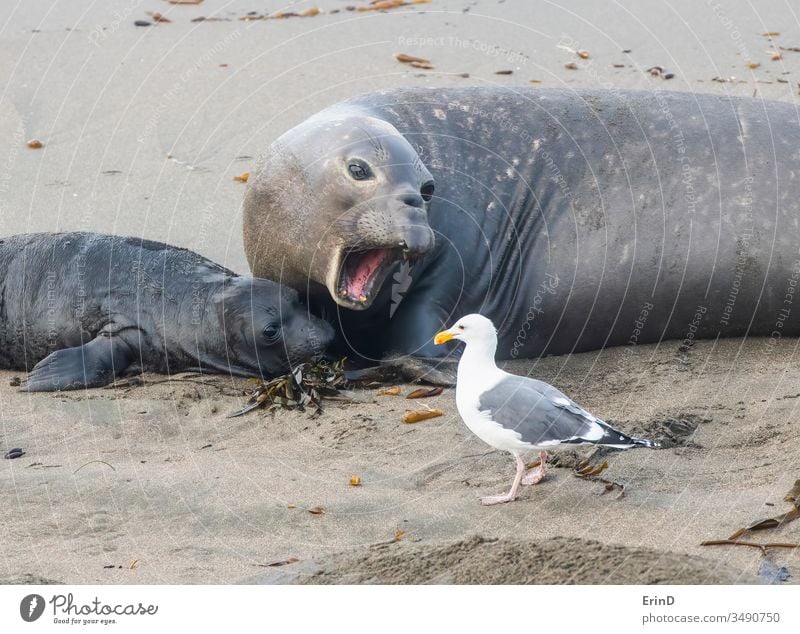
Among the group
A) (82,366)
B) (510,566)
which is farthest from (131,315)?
(510,566)

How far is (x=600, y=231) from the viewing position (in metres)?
8.07

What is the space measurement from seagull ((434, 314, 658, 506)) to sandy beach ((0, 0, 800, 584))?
249mm

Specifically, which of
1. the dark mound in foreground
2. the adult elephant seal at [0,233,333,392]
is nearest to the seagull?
the dark mound in foreground

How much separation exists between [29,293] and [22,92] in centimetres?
384

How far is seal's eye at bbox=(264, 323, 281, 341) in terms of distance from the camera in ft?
25.7

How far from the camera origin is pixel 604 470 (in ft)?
19.2

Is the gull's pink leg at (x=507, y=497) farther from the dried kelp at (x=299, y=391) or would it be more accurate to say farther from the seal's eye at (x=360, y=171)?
the seal's eye at (x=360, y=171)

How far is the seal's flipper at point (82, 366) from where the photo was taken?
763cm

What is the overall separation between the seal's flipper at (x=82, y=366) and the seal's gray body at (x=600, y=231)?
1297 millimetres

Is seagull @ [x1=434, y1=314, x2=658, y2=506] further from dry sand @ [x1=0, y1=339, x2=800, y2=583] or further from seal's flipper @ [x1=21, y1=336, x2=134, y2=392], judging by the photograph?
seal's flipper @ [x1=21, y1=336, x2=134, y2=392]

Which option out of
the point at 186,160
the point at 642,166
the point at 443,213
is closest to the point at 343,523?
the point at 443,213

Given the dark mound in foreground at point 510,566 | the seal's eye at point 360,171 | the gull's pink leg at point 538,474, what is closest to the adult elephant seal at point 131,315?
the seal's eye at point 360,171

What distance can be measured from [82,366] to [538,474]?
10.1ft

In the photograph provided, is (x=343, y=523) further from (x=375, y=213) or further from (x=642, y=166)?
(x=642, y=166)
